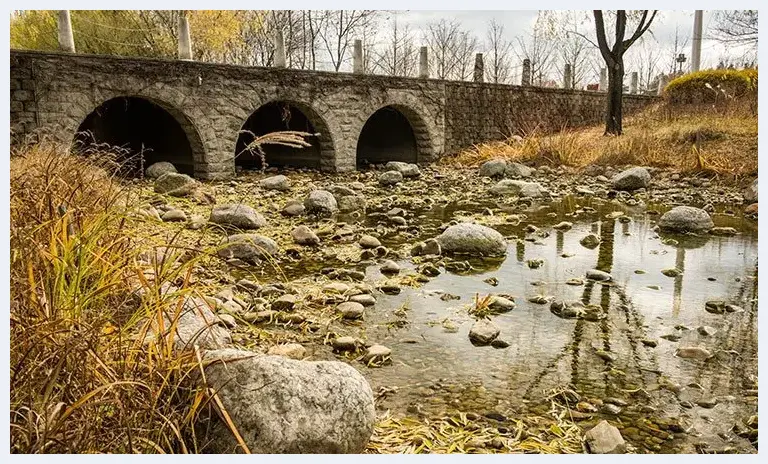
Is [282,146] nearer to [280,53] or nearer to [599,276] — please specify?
[280,53]

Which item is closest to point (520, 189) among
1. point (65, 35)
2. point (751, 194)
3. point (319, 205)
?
point (751, 194)

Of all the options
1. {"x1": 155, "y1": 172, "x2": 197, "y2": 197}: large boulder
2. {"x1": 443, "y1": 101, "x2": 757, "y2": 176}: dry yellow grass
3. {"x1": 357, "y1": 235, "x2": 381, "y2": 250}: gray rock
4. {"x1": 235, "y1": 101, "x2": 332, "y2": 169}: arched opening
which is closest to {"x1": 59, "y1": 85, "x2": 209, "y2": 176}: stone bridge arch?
{"x1": 235, "y1": 101, "x2": 332, "y2": 169}: arched opening

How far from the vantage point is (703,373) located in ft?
9.95

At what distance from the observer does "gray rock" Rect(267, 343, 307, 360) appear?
10.1 feet

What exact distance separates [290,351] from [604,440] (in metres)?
1.50

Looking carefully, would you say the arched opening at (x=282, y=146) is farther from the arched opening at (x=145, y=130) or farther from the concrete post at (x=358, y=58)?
the concrete post at (x=358, y=58)

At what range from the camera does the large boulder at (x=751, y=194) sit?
8344mm

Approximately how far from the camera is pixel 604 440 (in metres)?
2.35

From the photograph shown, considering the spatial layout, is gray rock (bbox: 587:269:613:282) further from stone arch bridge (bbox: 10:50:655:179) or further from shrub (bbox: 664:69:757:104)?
shrub (bbox: 664:69:757:104)

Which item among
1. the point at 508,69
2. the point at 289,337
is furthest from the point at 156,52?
the point at 289,337

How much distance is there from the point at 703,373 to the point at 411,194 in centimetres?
688

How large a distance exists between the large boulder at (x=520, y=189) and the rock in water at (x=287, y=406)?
7.51 meters

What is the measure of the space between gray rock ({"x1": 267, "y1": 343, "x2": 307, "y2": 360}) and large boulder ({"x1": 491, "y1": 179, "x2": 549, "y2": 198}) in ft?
21.7

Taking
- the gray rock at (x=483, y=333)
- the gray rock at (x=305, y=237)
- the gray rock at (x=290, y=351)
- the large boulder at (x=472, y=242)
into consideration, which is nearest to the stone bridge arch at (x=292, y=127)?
the gray rock at (x=305, y=237)
